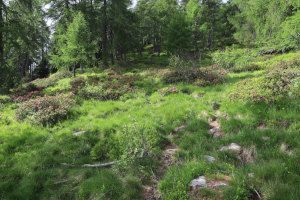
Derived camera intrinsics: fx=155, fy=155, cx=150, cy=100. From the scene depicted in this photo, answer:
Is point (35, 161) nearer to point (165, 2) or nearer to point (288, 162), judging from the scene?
point (288, 162)

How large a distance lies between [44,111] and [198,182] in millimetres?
7272

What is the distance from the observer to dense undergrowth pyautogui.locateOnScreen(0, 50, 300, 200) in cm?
295

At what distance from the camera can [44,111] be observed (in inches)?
283

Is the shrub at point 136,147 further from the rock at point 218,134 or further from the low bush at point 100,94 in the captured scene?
the low bush at point 100,94

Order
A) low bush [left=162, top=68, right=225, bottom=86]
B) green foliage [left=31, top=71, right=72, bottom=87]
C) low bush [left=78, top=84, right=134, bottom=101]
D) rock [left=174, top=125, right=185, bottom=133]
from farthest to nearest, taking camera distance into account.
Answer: green foliage [left=31, top=71, right=72, bottom=87]
low bush [left=162, top=68, right=225, bottom=86]
low bush [left=78, top=84, right=134, bottom=101]
rock [left=174, top=125, right=185, bottom=133]

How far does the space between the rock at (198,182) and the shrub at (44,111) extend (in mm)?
6560

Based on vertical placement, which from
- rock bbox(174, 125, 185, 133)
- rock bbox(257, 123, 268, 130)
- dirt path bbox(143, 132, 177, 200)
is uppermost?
rock bbox(257, 123, 268, 130)

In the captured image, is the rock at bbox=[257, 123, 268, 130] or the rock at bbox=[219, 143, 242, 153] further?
the rock at bbox=[257, 123, 268, 130]

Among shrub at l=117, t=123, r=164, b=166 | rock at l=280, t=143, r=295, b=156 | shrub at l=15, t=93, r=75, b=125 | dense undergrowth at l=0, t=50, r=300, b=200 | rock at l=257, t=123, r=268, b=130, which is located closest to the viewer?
dense undergrowth at l=0, t=50, r=300, b=200

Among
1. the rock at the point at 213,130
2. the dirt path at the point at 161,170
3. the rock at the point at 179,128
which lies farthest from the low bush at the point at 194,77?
the dirt path at the point at 161,170

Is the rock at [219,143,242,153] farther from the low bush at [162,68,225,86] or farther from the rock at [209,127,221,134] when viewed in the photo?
the low bush at [162,68,225,86]

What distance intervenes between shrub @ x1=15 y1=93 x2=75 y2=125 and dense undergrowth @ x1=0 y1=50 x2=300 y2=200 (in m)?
0.05

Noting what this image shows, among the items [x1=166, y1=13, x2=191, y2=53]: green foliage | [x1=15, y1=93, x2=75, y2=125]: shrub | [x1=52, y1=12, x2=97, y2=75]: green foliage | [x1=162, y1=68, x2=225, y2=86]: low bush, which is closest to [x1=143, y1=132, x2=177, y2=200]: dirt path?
[x1=15, y1=93, x2=75, y2=125]: shrub

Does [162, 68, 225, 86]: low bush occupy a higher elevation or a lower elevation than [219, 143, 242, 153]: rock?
higher
